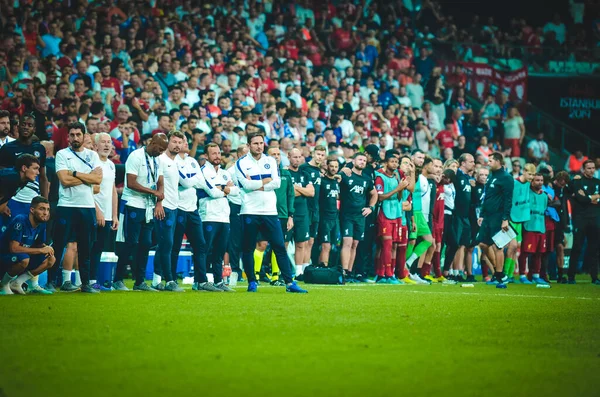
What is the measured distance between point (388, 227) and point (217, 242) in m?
4.51

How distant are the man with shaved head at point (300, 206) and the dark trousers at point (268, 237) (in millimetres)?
3978

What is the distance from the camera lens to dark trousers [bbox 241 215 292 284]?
42.2ft

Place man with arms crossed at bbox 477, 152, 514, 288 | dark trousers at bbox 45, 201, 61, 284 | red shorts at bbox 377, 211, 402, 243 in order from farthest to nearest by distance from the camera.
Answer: red shorts at bbox 377, 211, 402, 243
man with arms crossed at bbox 477, 152, 514, 288
dark trousers at bbox 45, 201, 61, 284

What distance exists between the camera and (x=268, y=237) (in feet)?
42.6

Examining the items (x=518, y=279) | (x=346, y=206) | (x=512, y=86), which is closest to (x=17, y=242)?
(x=346, y=206)

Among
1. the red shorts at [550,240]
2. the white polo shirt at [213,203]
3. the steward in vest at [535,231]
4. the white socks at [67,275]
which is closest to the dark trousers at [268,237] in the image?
the white polo shirt at [213,203]

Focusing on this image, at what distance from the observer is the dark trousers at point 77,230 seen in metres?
11.9

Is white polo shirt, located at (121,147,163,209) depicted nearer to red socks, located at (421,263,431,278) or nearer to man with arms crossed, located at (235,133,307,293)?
man with arms crossed, located at (235,133,307,293)

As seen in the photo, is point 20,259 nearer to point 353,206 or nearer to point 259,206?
point 259,206

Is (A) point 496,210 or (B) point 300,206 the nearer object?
(B) point 300,206

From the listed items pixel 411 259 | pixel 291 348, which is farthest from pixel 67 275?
pixel 411 259

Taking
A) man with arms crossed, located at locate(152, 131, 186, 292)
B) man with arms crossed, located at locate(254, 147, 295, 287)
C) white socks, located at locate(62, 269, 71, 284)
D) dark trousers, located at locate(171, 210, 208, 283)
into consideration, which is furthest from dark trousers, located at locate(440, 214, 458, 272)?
white socks, located at locate(62, 269, 71, 284)

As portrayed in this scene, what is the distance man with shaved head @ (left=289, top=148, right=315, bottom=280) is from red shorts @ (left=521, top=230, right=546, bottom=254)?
16.1 ft

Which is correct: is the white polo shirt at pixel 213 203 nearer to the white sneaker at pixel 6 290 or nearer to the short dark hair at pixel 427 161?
the white sneaker at pixel 6 290
